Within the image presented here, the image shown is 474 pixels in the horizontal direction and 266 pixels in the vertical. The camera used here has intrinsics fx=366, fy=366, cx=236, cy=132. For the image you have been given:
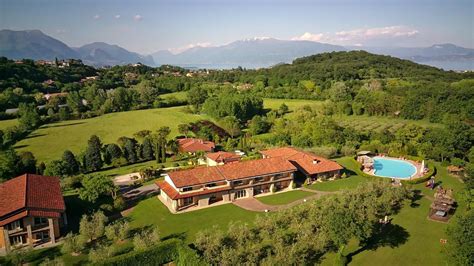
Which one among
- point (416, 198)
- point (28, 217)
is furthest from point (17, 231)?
point (416, 198)

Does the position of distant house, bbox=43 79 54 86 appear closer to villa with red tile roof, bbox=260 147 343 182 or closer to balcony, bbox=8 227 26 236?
villa with red tile roof, bbox=260 147 343 182

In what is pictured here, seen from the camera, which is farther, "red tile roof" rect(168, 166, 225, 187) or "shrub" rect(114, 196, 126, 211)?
"red tile roof" rect(168, 166, 225, 187)

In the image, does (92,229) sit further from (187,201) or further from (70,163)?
(70,163)

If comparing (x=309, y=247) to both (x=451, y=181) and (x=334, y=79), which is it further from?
(x=334, y=79)

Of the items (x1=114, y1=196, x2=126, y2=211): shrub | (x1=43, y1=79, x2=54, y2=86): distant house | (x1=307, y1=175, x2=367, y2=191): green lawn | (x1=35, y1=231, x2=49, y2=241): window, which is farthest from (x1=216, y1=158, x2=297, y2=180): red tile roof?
(x1=43, y1=79, x2=54, y2=86): distant house

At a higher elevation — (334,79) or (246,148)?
(334,79)

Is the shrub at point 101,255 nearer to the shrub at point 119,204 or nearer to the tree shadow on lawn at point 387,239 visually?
the shrub at point 119,204

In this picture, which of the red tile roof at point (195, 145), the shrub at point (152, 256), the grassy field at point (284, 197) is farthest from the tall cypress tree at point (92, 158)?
the shrub at point (152, 256)

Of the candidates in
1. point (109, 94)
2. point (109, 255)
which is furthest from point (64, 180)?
point (109, 94)
